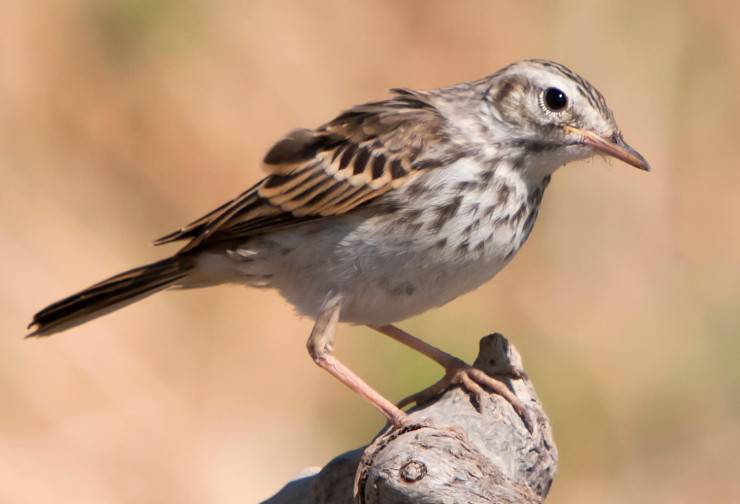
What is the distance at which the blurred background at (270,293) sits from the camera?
11.0 m

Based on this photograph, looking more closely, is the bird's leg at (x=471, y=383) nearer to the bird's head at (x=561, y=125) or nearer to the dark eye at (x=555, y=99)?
the bird's head at (x=561, y=125)

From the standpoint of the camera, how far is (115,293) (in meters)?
7.50

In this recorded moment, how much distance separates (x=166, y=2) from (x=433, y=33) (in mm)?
2287

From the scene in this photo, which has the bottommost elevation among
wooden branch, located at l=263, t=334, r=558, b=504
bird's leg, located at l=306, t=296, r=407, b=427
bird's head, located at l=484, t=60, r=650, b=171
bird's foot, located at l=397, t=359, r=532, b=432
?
wooden branch, located at l=263, t=334, r=558, b=504

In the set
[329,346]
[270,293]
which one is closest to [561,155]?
[329,346]

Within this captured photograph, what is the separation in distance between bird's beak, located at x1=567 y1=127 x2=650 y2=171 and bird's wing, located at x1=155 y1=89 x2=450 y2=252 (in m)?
0.59

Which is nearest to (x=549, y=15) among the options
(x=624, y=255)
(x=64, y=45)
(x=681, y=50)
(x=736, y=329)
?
(x=681, y=50)

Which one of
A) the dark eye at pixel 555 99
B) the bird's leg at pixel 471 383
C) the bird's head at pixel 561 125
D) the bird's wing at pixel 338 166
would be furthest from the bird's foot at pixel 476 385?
the dark eye at pixel 555 99

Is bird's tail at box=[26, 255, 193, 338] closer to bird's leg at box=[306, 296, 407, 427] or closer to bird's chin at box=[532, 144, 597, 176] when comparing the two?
bird's leg at box=[306, 296, 407, 427]

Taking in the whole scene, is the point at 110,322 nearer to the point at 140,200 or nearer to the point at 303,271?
the point at 140,200

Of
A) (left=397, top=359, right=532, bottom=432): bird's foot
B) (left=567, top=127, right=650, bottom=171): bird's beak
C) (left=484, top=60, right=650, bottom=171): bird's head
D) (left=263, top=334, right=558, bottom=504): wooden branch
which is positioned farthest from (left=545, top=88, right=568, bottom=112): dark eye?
(left=397, top=359, right=532, bottom=432): bird's foot

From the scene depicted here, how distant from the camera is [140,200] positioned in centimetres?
1193

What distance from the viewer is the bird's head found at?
6965mm

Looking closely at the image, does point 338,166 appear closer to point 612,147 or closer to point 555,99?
point 555,99
